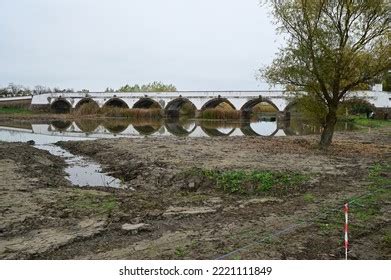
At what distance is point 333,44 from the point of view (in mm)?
19750

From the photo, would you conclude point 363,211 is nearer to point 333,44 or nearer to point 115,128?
point 333,44

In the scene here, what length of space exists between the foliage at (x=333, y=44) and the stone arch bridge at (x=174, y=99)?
117ft

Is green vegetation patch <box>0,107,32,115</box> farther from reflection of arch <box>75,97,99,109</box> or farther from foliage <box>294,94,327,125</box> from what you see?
foliage <box>294,94,327,125</box>

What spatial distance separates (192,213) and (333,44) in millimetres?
13792

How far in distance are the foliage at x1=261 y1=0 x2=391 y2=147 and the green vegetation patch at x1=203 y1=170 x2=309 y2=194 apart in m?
8.19

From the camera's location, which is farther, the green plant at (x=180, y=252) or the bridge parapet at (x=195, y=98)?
the bridge parapet at (x=195, y=98)

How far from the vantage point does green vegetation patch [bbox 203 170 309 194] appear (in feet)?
39.9

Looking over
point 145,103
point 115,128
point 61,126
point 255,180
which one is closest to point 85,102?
point 145,103

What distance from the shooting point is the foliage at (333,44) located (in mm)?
19094

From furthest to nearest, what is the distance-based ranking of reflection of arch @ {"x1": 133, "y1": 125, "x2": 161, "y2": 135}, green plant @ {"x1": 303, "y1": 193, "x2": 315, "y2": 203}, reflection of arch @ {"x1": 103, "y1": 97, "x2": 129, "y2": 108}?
reflection of arch @ {"x1": 103, "y1": 97, "x2": 129, "y2": 108}
reflection of arch @ {"x1": 133, "y1": 125, "x2": 161, "y2": 135}
green plant @ {"x1": 303, "y1": 193, "x2": 315, "y2": 203}

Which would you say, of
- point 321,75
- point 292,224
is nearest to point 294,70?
point 321,75

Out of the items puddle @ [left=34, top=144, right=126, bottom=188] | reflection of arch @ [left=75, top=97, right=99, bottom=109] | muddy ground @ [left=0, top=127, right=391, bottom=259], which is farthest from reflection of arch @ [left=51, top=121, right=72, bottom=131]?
muddy ground @ [left=0, top=127, right=391, bottom=259]

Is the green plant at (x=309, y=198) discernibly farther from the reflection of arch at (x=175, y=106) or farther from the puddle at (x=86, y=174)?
the reflection of arch at (x=175, y=106)

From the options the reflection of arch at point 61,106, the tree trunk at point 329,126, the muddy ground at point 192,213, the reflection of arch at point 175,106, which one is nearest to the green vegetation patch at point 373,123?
the tree trunk at point 329,126
